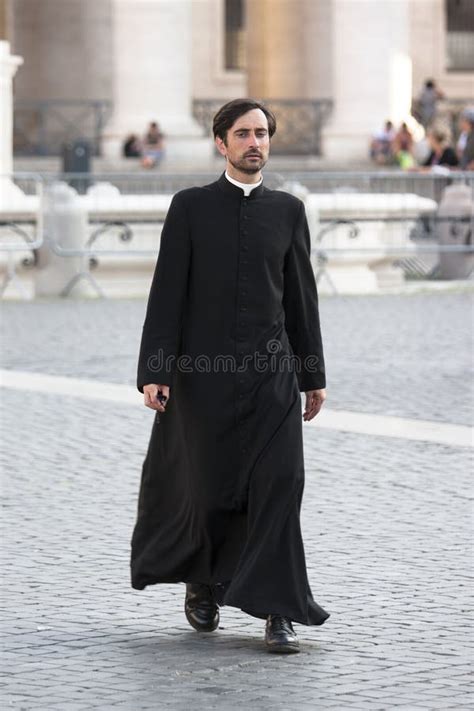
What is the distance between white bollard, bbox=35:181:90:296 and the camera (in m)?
19.3

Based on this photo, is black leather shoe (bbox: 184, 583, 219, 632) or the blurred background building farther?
the blurred background building

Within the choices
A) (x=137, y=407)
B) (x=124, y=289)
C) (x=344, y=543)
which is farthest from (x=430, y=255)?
(x=344, y=543)

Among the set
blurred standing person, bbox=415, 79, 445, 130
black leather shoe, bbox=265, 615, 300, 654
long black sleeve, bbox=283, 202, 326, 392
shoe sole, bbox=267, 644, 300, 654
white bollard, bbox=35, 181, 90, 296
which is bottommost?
white bollard, bbox=35, 181, 90, 296

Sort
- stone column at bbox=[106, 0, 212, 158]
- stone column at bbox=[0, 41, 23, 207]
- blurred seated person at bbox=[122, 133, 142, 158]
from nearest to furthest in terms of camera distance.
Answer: stone column at bbox=[0, 41, 23, 207] < blurred seated person at bbox=[122, 133, 142, 158] < stone column at bbox=[106, 0, 212, 158]

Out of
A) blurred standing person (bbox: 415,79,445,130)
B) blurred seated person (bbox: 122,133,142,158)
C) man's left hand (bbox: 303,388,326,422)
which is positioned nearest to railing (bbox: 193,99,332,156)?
blurred standing person (bbox: 415,79,445,130)

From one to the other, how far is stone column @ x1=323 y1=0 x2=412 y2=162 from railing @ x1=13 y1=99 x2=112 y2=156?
4.19 metres

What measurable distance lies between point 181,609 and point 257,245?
1221mm

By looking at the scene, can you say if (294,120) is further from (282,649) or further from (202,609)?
(282,649)

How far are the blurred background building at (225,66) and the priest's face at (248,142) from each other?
2535 centimetres

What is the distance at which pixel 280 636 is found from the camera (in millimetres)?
5332

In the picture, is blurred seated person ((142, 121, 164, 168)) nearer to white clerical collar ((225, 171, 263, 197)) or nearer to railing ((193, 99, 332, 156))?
railing ((193, 99, 332, 156))

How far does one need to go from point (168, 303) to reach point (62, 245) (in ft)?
45.5

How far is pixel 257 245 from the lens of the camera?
5566 millimetres

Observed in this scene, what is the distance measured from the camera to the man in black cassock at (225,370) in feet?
18.0
